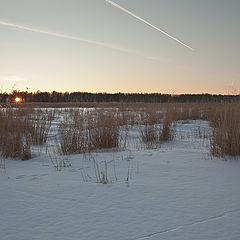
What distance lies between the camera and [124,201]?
2062 millimetres

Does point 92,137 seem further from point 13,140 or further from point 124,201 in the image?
point 124,201

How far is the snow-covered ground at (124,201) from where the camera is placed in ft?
5.13

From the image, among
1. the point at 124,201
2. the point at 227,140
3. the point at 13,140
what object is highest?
the point at 227,140

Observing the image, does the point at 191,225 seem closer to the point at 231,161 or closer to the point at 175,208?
the point at 175,208

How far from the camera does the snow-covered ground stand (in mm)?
1562

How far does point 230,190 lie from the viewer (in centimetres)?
228

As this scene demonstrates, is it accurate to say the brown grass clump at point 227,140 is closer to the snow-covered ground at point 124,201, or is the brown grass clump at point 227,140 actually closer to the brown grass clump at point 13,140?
the snow-covered ground at point 124,201

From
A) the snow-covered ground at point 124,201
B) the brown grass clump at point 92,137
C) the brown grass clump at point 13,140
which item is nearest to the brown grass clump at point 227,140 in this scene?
the snow-covered ground at point 124,201

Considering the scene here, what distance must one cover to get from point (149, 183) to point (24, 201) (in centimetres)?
127

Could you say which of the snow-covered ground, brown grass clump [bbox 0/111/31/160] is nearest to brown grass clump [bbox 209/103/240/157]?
the snow-covered ground

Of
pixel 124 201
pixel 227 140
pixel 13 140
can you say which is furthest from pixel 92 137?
pixel 124 201

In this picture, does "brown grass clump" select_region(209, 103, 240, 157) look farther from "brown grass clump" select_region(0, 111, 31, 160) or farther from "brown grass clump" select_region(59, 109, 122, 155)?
"brown grass clump" select_region(0, 111, 31, 160)

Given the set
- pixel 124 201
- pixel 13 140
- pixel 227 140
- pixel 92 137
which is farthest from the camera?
pixel 92 137

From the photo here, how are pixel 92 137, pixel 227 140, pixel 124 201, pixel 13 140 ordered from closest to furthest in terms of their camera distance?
pixel 124 201, pixel 227 140, pixel 13 140, pixel 92 137
